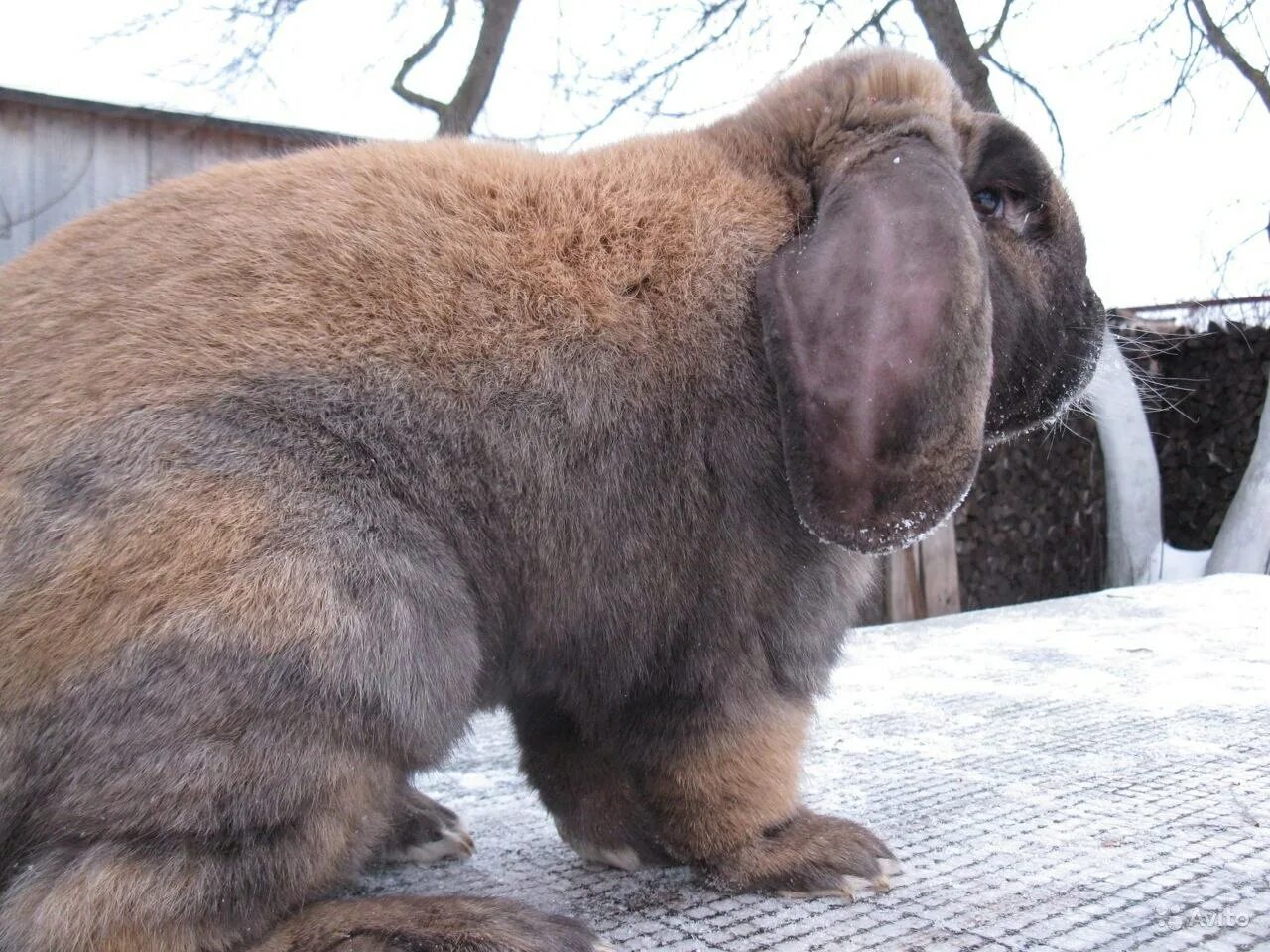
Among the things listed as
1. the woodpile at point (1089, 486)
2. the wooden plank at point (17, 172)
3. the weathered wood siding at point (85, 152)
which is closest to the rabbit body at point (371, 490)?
the weathered wood siding at point (85, 152)

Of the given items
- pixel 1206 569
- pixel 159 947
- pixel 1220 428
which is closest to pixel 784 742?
pixel 159 947

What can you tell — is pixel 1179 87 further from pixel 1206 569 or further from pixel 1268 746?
pixel 1268 746

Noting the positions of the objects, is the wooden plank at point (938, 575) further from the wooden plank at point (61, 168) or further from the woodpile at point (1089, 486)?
the wooden plank at point (61, 168)

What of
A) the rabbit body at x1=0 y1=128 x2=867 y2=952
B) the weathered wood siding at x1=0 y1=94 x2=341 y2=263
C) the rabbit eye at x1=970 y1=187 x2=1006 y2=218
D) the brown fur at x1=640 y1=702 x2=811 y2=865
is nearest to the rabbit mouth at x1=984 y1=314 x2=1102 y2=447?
the rabbit eye at x1=970 y1=187 x2=1006 y2=218

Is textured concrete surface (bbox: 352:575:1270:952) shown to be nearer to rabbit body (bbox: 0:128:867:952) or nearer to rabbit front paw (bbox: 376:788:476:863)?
rabbit front paw (bbox: 376:788:476:863)

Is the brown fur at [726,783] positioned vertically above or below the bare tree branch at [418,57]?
below

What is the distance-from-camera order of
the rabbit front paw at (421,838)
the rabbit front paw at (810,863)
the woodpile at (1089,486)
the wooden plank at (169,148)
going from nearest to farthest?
1. the rabbit front paw at (810,863)
2. the rabbit front paw at (421,838)
3. the wooden plank at (169,148)
4. the woodpile at (1089,486)
